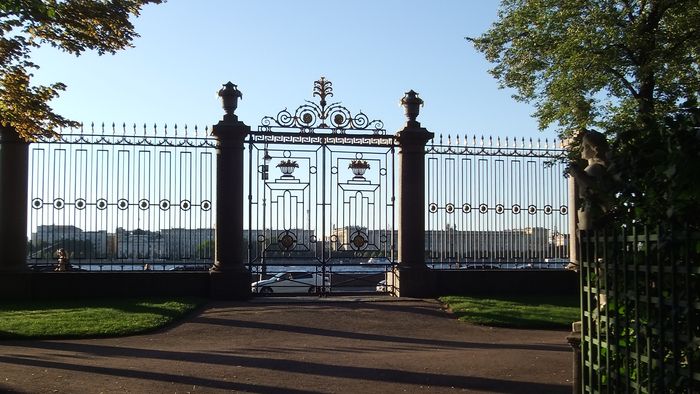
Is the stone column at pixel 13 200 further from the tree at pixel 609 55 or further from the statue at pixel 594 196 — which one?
the statue at pixel 594 196

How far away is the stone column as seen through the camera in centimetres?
1467

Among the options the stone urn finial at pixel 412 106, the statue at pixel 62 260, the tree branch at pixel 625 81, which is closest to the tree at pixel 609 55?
the tree branch at pixel 625 81

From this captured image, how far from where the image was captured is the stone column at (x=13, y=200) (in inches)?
578

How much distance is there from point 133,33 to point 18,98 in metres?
1.62

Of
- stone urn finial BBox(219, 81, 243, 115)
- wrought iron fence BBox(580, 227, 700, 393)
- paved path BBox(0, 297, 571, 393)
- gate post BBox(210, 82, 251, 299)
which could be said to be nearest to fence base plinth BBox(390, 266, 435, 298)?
paved path BBox(0, 297, 571, 393)

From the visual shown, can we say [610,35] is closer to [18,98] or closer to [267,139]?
[267,139]

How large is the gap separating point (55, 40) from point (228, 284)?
7553 mm

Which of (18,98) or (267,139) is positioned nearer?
(18,98)

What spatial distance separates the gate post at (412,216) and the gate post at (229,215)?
11.2 ft

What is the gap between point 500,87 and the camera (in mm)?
14562

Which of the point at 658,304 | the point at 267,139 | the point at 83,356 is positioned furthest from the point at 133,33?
the point at 658,304

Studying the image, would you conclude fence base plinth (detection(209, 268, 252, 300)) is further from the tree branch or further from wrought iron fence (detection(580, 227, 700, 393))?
wrought iron fence (detection(580, 227, 700, 393))

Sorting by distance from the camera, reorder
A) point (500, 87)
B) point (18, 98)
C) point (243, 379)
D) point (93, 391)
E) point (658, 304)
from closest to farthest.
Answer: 1. point (658, 304)
2. point (93, 391)
3. point (243, 379)
4. point (18, 98)
5. point (500, 87)

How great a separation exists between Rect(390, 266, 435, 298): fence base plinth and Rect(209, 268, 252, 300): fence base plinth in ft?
11.0
